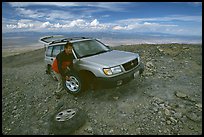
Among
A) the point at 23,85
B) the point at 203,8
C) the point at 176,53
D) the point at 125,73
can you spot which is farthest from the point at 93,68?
the point at 176,53

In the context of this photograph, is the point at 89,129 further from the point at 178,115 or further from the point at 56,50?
the point at 56,50

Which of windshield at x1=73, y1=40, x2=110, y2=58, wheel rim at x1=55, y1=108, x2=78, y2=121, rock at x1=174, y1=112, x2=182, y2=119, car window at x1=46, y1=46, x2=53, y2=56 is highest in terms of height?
windshield at x1=73, y1=40, x2=110, y2=58

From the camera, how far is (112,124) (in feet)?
16.0

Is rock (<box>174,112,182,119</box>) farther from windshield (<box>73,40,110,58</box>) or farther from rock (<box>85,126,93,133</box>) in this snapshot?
windshield (<box>73,40,110,58</box>)

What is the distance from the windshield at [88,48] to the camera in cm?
632

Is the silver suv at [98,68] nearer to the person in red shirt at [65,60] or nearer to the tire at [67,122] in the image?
the person in red shirt at [65,60]

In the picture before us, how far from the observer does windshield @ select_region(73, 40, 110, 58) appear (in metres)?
6.32

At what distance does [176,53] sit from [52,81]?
637 centimetres

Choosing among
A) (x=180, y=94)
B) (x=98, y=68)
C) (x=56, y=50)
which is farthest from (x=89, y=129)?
(x=56, y=50)

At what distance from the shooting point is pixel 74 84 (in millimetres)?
6008

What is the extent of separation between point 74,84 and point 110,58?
4.28ft

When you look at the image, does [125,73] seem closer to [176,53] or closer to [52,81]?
[52,81]

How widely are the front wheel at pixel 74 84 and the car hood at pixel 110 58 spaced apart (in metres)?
0.60

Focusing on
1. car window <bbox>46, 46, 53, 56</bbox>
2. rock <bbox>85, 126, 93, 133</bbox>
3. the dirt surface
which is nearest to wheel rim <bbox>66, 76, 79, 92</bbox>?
the dirt surface
